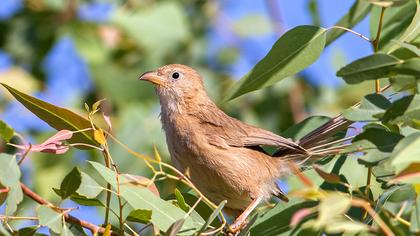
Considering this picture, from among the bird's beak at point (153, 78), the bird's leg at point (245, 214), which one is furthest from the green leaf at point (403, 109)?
the bird's beak at point (153, 78)

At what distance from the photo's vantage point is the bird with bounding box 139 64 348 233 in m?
5.65

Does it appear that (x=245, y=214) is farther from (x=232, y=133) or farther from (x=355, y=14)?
(x=355, y=14)

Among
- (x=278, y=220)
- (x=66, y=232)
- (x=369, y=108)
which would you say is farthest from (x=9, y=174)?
(x=369, y=108)

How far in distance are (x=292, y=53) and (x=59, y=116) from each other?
1.29 meters

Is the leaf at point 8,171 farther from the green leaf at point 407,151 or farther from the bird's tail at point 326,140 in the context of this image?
the bird's tail at point 326,140

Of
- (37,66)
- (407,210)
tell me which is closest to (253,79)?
(407,210)

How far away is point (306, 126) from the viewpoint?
5.14 meters

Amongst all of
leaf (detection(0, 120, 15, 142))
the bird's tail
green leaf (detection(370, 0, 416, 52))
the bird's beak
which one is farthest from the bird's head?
leaf (detection(0, 120, 15, 142))

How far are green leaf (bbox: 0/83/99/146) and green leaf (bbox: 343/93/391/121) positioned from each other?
4.25ft

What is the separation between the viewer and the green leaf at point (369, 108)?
3.57m

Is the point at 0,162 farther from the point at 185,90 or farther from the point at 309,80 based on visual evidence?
the point at 309,80

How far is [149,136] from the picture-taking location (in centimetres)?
734

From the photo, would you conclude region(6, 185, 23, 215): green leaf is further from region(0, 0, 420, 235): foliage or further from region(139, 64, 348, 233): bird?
region(139, 64, 348, 233): bird

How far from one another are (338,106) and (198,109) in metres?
2.58
